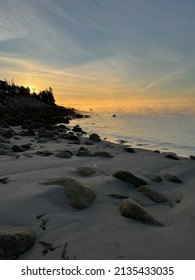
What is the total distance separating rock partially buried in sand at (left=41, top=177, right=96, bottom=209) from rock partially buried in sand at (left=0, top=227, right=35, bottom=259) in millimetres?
1390

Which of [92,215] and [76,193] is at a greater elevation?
[76,193]

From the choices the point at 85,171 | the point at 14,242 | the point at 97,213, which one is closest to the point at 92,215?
the point at 97,213

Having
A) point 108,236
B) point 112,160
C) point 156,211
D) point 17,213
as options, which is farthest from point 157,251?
point 112,160

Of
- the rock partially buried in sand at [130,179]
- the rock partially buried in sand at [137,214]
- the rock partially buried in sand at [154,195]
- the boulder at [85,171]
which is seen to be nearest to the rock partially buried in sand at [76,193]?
the rock partially buried in sand at [137,214]

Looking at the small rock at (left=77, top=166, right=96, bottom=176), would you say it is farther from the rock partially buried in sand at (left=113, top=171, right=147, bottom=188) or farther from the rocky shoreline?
the rock partially buried in sand at (left=113, top=171, right=147, bottom=188)

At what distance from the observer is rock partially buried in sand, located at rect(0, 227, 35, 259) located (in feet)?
12.8

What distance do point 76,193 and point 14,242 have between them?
188 centimetres

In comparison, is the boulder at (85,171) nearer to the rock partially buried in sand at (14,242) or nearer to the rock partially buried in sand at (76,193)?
the rock partially buried in sand at (76,193)

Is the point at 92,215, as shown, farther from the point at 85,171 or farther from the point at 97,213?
the point at 85,171

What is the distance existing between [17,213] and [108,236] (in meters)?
1.48

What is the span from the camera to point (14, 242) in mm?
3971

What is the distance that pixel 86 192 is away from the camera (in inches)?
229

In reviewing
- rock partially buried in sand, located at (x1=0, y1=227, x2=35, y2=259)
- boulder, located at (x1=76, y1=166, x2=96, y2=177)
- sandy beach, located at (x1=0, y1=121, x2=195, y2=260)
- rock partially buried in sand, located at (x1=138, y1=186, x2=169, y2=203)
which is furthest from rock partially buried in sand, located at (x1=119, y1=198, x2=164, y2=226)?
boulder, located at (x1=76, y1=166, x2=96, y2=177)

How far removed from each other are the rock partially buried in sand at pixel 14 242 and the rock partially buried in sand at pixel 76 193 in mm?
1390
